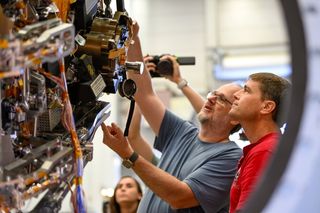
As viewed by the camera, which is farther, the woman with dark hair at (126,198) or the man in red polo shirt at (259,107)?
the woman with dark hair at (126,198)

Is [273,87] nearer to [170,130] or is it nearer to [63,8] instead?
[170,130]

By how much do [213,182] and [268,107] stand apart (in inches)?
14.3

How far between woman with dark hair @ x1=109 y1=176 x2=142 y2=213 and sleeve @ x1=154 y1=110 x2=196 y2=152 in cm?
101

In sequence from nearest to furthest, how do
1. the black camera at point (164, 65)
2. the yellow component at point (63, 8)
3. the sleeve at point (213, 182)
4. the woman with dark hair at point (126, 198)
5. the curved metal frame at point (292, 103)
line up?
the curved metal frame at point (292, 103) → the yellow component at point (63, 8) → the sleeve at point (213, 182) → the black camera at point (164, 65) → the woman with dark hair at point (126, 198)

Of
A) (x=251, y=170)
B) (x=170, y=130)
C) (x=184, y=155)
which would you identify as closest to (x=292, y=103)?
(x=251, y=170)

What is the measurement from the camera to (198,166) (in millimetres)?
1996

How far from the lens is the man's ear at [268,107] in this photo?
185cm

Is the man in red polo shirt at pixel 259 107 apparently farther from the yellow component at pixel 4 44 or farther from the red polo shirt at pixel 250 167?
the yellow component at pixel 4 44

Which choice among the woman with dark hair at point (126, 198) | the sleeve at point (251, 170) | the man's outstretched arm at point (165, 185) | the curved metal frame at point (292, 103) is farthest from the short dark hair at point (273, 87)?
the woman with dark hair at point (126, 198)

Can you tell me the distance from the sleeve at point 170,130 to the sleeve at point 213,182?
32cm

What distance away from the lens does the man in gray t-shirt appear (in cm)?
185

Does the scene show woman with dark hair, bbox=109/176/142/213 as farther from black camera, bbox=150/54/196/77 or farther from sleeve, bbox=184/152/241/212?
sleeve, bbox=184/152/241/212

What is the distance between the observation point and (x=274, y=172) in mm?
646

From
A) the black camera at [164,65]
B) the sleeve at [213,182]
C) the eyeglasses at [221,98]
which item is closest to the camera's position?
the sleeve at [213,182]
